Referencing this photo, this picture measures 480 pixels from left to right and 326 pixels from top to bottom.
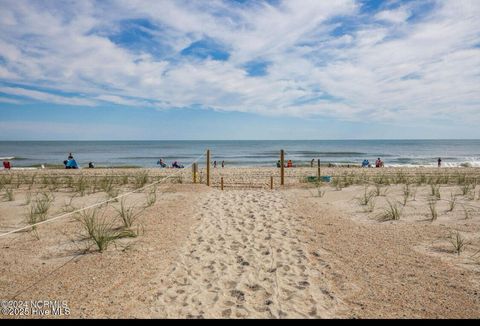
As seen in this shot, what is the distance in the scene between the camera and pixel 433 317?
3160mm

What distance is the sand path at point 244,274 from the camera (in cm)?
335

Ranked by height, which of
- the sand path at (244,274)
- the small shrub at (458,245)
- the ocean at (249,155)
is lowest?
the sand path at (244,274)

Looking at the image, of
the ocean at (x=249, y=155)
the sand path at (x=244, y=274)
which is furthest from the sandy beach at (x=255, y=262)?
the ocean at (x=249, y=155)

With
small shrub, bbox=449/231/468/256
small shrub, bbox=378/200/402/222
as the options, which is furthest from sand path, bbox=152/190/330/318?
small shrub, bbox=449/231/468/256

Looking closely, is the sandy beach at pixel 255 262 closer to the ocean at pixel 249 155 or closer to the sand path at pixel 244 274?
the sand path at pixel 244 274

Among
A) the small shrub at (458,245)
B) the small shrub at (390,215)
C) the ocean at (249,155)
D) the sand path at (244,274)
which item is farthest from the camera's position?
the ocean at (249,155)

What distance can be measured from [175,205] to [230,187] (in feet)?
13.5

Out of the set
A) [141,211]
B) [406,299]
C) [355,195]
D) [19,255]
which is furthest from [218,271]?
[355,195]

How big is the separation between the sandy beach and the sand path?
14 mm

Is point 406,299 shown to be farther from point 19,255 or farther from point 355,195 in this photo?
point 355,195

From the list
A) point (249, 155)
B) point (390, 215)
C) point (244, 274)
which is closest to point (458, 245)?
point (390, 215)

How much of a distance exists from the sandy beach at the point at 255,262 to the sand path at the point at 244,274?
14 millimetres

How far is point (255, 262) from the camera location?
4.63 metres

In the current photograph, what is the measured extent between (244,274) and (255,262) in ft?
1.44
